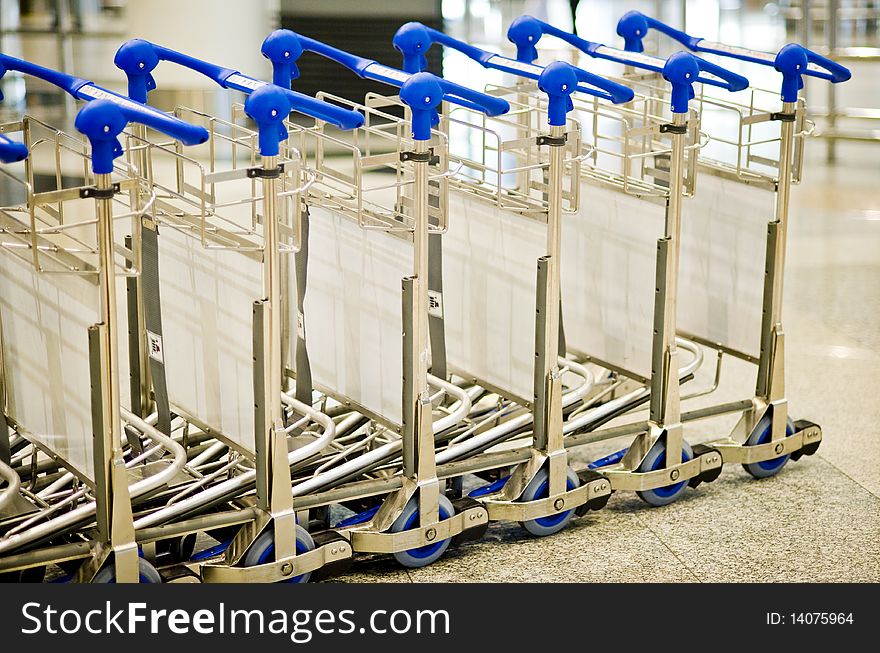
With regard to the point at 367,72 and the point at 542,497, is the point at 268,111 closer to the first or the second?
the point at 367,72

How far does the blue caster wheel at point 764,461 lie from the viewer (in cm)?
353

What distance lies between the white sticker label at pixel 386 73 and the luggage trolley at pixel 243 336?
0.24 meters

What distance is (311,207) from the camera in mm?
3057

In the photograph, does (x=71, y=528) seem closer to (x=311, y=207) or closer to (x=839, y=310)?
(x=311, y=207)

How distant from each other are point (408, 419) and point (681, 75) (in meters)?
1.11

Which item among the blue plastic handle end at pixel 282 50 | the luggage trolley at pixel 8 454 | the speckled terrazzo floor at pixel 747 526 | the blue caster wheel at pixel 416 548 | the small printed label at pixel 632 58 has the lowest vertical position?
the speckled terrazzo floor at pixel 747 526

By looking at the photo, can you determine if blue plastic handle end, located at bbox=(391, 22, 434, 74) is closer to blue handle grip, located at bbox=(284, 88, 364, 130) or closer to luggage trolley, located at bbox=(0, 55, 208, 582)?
blue handle grip, located at bbox=(284, 88, 364, 130)

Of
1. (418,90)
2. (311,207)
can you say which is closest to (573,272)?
(311,207)

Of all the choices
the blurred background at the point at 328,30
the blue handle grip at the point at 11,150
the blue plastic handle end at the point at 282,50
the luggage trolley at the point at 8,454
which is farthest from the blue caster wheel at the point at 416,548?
the blurred background at the point at 328,30

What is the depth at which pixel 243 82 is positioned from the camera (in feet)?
8.63

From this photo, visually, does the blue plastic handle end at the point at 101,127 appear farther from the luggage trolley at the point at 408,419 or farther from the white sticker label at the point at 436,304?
the white sticker label at the point at 436,304

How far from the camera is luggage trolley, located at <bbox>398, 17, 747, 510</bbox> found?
10.3 ft

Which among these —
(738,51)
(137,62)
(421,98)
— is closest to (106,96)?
(137,62)
